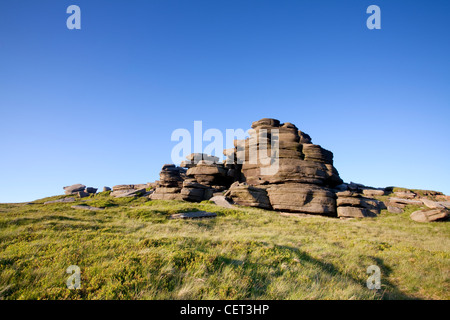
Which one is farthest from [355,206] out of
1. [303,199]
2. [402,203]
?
[402,203]

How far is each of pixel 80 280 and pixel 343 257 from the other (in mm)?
14180

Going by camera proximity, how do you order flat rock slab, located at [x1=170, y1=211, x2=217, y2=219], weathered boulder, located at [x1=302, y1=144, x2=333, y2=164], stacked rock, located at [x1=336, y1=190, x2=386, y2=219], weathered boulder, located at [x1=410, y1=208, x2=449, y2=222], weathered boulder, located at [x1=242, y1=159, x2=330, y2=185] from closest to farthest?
flat rock slab, located at [x1=170, y1=211, x2=217, y2=219] < weathered boulder, located at [x1=410, y1=208, x2=449, y2=222] < stacked rock, located at [x1=336, y1=190, x2=386, y2=219] < weathered boulder, located at [x1=242, y1=159, x2=330, y2=185] < weathered boulder, located at [x1=302, y1=144, x2=333, y2=164]

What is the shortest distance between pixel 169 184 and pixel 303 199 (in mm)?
30863

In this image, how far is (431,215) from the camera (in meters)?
31.3

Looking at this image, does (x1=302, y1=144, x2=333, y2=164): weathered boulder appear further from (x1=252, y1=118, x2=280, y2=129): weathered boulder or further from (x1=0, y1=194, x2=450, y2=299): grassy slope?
(x1=0, y1=194, x2=450, y2=299): grassy slope

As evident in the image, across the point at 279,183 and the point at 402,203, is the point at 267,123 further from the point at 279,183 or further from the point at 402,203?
the point at 402,203

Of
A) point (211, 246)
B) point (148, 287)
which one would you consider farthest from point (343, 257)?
point (148, 287)

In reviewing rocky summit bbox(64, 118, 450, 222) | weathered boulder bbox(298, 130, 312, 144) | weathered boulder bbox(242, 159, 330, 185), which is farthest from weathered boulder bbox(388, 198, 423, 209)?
weathered boulder bbox(298, 130, 312, 144)

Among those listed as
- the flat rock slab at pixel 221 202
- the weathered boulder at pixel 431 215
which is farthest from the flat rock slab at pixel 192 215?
the weathered boulder at pixel 431 215

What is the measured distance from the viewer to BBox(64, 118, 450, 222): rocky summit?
3781cm

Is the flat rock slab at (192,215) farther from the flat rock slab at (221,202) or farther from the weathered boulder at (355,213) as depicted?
the weathered boulder at (355,213)

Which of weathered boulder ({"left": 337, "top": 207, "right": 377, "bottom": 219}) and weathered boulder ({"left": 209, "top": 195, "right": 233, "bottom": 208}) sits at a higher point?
weathered boulder ({"left": 209, "top": 195, "right": 233, "bottom": 208})

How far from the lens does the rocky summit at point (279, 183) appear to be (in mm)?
37812
